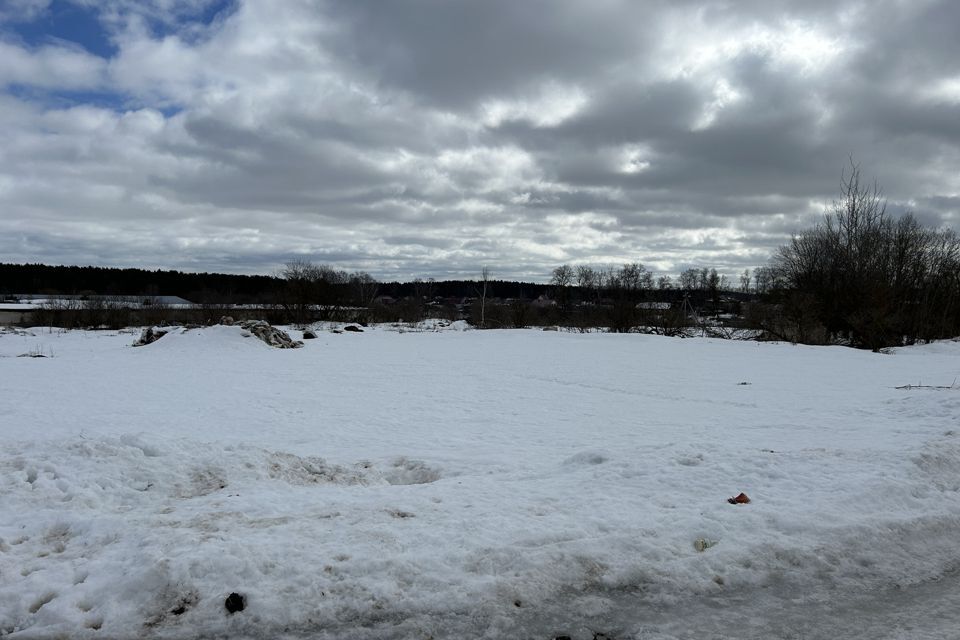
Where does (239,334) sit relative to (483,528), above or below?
below

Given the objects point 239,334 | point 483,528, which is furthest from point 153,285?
point 483,528

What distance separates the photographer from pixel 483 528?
180 inches

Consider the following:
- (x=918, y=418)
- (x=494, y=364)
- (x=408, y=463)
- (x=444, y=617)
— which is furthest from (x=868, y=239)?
(x=444, y=617)

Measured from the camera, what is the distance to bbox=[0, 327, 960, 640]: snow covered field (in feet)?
11.6

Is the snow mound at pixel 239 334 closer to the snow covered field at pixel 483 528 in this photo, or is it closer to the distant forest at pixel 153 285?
the snow covered field at pixel 483 528

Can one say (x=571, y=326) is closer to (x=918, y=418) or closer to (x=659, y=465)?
(x=918, y=418)

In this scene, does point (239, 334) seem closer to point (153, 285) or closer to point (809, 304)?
point (809, 304)

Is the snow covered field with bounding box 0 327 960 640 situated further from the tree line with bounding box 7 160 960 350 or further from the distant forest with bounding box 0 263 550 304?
the distant forest with bounding box 0 263 550 304

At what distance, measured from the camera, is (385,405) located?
485 inches

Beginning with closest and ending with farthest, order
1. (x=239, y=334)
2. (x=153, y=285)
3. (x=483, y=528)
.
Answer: (x=483, y=528), (x=239, y=334), (x=153, y=285)

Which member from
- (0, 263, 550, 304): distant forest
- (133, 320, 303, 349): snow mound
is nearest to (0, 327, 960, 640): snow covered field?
(133, 320, 303, 349): snow mound

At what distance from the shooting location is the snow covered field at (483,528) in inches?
140

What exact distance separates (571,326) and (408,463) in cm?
4196

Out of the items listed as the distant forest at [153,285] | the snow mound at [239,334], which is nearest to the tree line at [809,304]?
the snow mound at [239,334]
